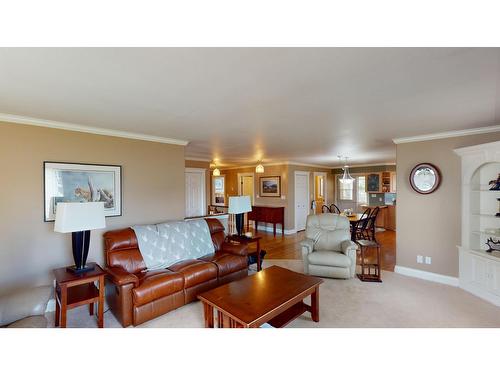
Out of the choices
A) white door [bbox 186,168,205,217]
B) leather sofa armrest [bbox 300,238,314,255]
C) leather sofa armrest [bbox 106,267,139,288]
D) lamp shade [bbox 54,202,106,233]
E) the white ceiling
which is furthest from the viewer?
white door [bbox 186,168,205,217]

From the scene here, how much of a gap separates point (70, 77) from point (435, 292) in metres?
4.65

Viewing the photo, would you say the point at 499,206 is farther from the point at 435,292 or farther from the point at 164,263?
the point at 164,263

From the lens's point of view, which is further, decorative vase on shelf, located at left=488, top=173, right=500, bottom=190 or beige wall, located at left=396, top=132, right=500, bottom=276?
beige wall, located at left=396, top=132, right=500, bottom=276

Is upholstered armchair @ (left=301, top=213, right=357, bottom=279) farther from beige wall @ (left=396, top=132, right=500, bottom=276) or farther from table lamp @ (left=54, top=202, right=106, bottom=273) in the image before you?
table lamp @ (left=54, top=202, right=106, bottom=273)

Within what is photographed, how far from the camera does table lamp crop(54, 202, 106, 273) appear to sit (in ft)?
7.19

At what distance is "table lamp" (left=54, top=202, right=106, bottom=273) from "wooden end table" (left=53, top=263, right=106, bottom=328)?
0.32ft

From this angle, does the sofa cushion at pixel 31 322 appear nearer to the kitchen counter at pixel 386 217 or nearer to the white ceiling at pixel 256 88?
the white ceiling at pixel 256 88

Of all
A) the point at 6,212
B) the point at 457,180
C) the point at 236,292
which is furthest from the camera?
the point at 457,180

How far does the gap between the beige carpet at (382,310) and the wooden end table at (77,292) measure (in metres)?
0.33

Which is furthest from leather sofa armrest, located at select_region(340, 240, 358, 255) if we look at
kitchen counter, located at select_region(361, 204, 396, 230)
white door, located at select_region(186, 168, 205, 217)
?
kitchen counter, located at select_region(361, 204, 396, 230)
